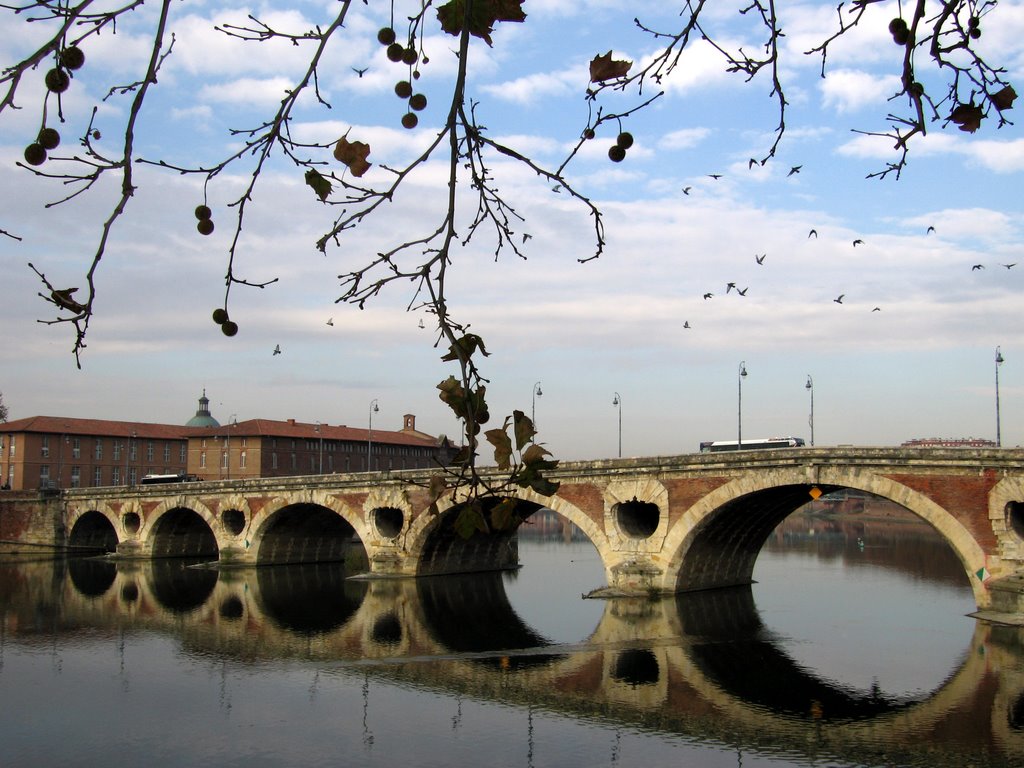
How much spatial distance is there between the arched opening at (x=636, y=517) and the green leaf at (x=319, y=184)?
40.5 meters

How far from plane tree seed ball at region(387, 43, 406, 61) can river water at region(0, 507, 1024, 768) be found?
63.3 ft

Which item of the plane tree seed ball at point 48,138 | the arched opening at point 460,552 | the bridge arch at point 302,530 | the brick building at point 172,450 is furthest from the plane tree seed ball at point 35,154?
the brick building at point 172,450

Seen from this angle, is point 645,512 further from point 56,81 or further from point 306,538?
point 56,81

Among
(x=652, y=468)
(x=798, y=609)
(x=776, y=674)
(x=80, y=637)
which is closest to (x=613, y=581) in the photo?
(x=652, y=468)

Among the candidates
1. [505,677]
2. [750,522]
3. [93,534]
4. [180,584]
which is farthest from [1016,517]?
[93,534]

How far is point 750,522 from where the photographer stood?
47000 millimetres

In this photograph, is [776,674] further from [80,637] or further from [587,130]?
[587,130]

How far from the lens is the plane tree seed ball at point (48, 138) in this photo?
4117 millimetres

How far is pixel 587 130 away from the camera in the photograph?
4922mm

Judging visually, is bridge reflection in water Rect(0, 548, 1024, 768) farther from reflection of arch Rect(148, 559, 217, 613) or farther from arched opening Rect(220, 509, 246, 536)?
arched opening Rect(220, 509, 246, 536)

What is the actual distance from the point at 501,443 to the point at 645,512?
43147mm

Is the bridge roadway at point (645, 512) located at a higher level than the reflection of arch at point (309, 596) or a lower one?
higher

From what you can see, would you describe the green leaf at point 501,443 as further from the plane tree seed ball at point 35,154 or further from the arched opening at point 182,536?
the arched opening at point 182,536

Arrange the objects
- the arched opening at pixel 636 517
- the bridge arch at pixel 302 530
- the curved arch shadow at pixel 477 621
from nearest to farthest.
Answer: the curved arch shadow at pixel 477 621 < the arched opening at pixel 636 517 < the bridge arch at pixel 302 530
